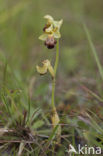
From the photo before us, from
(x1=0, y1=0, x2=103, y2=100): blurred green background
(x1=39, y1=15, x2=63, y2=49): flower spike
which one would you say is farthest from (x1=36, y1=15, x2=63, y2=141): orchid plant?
(x1=0, y1=0, x2=103, y2=100): blurred green background

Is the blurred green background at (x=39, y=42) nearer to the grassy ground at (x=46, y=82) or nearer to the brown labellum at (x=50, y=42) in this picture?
the grassy ground at (x=46, y=82)

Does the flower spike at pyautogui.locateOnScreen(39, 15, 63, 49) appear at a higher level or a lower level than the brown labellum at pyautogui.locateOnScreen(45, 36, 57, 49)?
higher

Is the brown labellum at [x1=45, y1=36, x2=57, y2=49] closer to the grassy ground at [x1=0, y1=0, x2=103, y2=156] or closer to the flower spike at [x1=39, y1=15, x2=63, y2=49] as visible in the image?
the flower spike at [x1=39, y1=15, x2=63, y2=49]

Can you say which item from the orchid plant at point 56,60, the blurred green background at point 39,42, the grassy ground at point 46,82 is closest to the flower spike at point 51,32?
the orchid plant at point 56,60

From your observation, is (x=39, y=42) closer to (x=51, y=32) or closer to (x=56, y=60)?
(x=51, y=32)

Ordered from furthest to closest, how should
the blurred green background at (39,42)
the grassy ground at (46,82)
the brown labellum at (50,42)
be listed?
the blurred green background at (39,42) < the brown labellum at (50,42) < the grassy ground at (46,82)

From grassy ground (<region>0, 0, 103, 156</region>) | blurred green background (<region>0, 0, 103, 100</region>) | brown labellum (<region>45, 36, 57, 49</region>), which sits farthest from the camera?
blurred green background (<region>0, 0, 103, 100</region>)

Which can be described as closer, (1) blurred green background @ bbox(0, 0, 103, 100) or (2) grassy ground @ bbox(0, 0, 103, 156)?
(2) grassy ground @ bbox(0, 0, 103, 156)
